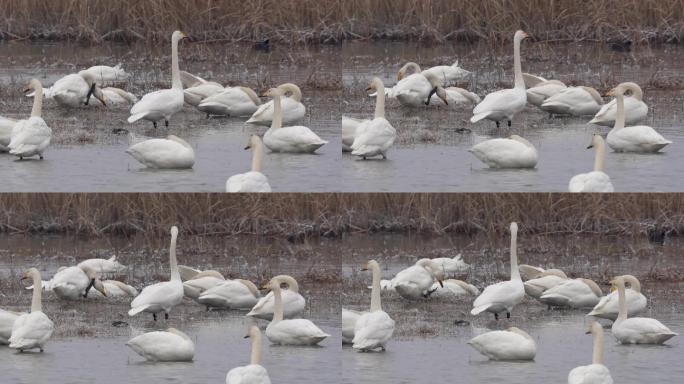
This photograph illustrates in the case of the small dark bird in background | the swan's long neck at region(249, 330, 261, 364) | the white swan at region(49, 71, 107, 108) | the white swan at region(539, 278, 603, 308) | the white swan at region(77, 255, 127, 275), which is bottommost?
the swan's long neck at region(249, 330, 261, 364)

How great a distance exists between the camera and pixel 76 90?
2228 cm

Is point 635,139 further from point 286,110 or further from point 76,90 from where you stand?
point 76,90

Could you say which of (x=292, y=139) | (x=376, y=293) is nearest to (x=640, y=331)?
(x=376, y=293)

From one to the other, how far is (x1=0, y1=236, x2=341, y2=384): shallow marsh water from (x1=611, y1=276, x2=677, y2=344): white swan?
2742 millimetres

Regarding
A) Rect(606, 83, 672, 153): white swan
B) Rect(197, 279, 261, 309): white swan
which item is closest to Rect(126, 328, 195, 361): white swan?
Rect(197, 279, 261, 309): white swan

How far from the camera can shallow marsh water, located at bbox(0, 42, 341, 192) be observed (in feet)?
62.7

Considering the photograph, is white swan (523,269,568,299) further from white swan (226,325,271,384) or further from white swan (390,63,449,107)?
white swan (226,325,271,384)

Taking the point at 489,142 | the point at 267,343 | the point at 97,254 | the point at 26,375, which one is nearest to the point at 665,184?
the point at 489,142

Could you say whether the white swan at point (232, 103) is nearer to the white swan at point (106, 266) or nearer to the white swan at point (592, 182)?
the white swan at point (106, 266)

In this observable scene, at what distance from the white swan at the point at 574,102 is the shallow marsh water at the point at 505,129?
0.14 metres

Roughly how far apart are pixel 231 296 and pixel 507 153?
3593 mm

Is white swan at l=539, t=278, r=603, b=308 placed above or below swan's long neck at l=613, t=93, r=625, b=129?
below

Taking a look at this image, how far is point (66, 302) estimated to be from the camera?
2278 cm

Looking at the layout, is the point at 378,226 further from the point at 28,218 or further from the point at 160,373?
the point at 160,373
